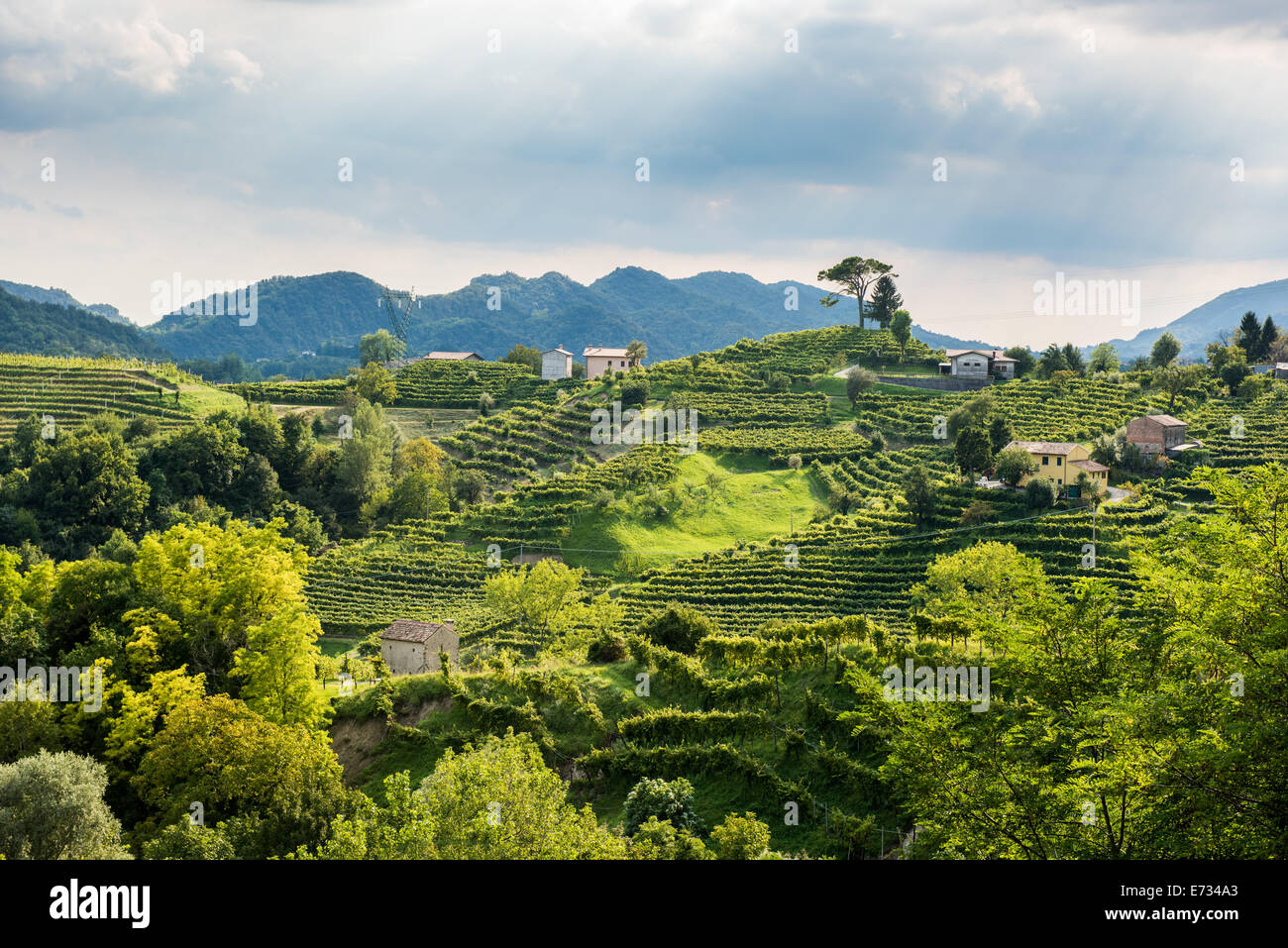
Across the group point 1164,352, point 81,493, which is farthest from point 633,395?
point 1164,352

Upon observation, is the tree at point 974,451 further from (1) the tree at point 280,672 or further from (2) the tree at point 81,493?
(2) the tree at point 81,493

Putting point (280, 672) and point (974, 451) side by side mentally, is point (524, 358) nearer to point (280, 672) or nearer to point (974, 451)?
point (974, 451)

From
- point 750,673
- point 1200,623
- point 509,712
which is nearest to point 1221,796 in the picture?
point 1200,623

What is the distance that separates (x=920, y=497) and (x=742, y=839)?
136 feet

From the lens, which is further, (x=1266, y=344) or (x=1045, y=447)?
(x=1266, y=344)

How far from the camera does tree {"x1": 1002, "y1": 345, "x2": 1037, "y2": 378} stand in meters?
91.9

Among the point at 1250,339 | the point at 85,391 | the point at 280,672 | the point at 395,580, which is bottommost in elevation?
the point at 395,580

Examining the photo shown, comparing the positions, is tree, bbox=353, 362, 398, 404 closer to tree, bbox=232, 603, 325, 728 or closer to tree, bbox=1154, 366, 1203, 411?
tree, bbox=232, 603, 325, 728

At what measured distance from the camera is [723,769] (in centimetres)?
2419

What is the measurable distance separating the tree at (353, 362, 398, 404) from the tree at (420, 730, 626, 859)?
82.6m

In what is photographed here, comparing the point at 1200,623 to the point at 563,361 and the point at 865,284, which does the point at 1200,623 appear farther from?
the point at 865,284

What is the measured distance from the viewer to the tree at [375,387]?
314 ft

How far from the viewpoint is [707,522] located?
62.7 meters
